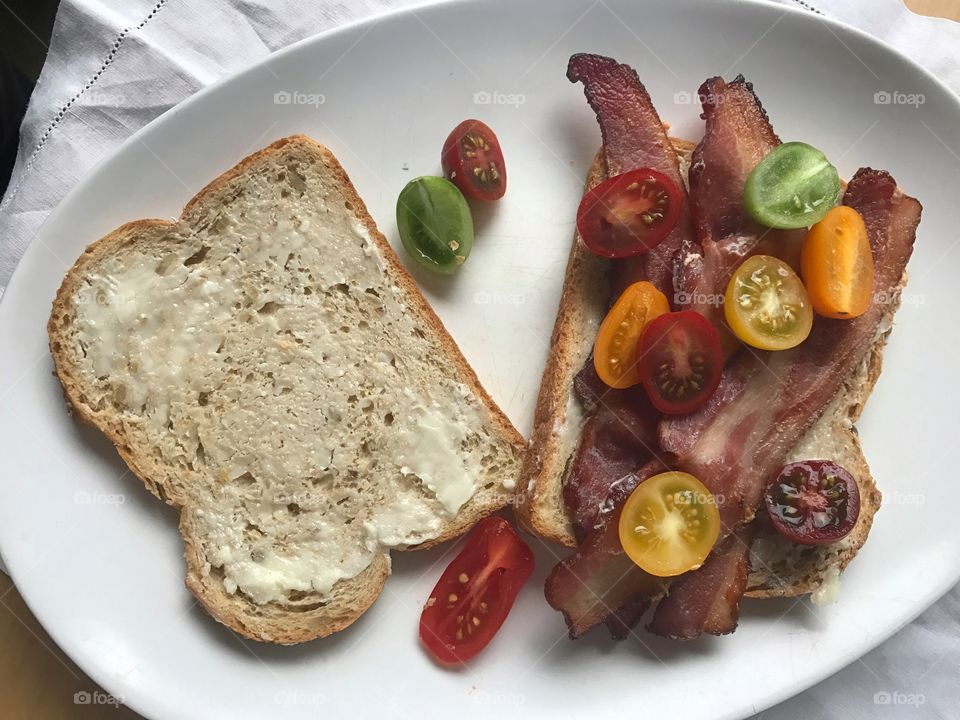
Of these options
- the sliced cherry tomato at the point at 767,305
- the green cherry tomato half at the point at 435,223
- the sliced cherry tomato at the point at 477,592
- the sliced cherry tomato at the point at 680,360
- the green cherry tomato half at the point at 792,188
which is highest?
the green cherry tomato half at the point at 792,188

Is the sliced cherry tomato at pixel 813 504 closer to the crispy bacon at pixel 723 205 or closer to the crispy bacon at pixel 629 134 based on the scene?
the crispy bacon at pixel 723 205

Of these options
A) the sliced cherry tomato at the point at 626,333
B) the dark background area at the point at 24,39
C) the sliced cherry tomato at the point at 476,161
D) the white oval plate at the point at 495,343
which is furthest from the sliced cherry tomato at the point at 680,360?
the dark background area at the point at 24,39

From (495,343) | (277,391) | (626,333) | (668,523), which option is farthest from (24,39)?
(668,523)

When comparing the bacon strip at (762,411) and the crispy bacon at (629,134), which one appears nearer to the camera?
the bacon strip at (762,411)

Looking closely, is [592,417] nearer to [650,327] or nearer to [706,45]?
[650,327]

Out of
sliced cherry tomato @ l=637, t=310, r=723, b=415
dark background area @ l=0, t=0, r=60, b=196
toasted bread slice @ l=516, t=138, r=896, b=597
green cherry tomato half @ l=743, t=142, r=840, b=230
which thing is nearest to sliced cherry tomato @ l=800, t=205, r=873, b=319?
green cherry tomato half @ l=743, t=142, r=840, b=230

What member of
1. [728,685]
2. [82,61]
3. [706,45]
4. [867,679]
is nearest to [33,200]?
[82,61]

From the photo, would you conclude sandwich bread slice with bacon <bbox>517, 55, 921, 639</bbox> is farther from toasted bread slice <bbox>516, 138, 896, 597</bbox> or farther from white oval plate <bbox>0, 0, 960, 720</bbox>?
white oval plate <bbox>0, 0, 960, 720</bbox>
